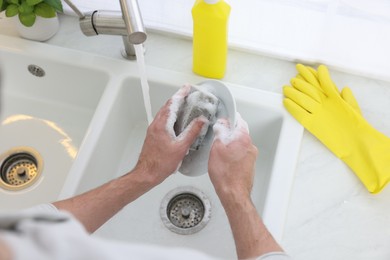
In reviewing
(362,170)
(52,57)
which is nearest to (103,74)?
(52,57)

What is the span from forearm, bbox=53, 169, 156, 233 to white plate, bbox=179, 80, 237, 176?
0.08 metres

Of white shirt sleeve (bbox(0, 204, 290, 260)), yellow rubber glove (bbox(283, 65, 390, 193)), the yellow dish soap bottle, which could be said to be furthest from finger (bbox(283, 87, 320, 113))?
white shirt sleeve (bbox(0, 204, 290, 260))

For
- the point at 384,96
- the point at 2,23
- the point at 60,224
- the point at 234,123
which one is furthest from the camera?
the point at 2,23

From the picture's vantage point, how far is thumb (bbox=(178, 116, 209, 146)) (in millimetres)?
819

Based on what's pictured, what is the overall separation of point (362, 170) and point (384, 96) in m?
0.20

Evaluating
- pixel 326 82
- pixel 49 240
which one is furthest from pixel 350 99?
pixel 49 240

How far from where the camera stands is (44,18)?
1021mm

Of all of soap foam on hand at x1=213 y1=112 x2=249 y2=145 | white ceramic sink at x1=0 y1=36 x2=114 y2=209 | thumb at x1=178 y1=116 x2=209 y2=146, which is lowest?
white ceramic sink at x1=0 y1=36 x2=114 y2=209

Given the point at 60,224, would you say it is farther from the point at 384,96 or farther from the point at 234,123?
the point at 384,96

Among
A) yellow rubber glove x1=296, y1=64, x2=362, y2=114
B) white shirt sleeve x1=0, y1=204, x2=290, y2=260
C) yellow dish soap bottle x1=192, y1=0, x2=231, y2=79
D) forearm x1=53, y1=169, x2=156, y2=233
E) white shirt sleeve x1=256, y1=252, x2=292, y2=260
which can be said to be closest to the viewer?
white shirt sleeve x1=0, y1=204, x2=290, y2=260

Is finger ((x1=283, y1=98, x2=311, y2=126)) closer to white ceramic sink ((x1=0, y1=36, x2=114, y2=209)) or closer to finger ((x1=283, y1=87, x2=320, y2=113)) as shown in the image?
finger ((x1=283, y1=87, x2=320, y2=113))

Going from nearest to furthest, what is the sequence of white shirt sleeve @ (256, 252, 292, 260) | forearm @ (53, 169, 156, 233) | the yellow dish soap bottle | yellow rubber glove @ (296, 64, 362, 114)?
white shirt sleeve @ (256, 252, 292, 260)
forearm @ (53, 169, 156, 233)
the yellow dish soap bottle
yellow rubber glove @ (296, 64, 362, 114)

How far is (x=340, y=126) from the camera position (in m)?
0.93

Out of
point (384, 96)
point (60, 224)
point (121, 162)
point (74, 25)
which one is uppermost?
point (60, 224)
